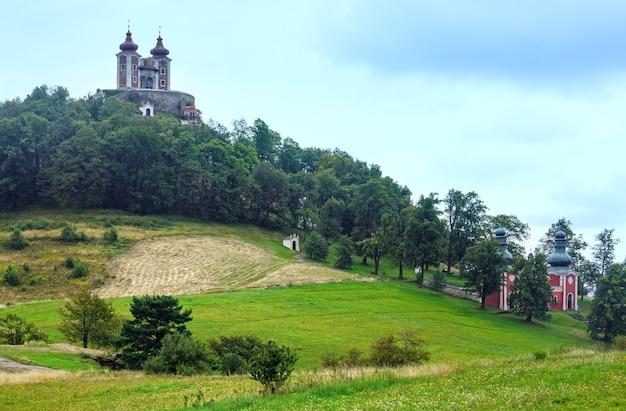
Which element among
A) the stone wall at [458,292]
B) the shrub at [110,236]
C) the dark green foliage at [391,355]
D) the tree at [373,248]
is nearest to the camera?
the dark green foliage at [391,355]

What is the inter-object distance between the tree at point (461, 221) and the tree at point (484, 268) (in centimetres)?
1889

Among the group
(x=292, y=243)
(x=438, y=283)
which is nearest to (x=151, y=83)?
(x=292, y=243)

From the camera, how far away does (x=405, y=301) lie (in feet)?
219

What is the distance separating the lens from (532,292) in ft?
219

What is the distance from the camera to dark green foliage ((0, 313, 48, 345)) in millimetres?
40344

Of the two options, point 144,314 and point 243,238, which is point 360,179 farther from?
point 144,314

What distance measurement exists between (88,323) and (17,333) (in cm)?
390

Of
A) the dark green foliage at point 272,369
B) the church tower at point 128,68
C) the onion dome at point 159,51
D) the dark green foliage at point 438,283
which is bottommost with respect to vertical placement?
the dark green foliage at point 438,283

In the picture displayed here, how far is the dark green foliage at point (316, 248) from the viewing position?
276 feet

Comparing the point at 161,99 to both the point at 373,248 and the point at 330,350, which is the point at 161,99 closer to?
the point at 373,248

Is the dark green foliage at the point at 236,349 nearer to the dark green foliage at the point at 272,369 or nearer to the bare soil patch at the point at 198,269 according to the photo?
the dark green foliage at the point at 272,369

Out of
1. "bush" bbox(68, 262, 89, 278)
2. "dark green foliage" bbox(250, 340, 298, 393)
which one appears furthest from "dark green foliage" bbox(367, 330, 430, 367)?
"bush" bbox(68, 262, 89, 278)

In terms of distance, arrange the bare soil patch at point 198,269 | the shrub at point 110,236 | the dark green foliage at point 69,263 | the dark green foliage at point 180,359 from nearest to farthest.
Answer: the dark green foliage at point 180,359 → the bare soil patch at point 198,269 → the dark green foliage at point 69,263 → the shrub at point 110,236

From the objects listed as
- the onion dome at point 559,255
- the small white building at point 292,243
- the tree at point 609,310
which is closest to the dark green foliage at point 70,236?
the small white building at point 292,243
